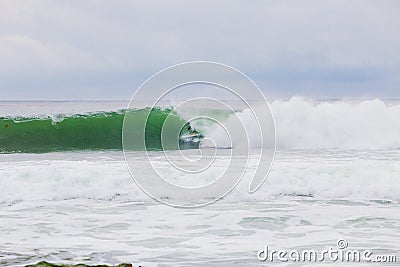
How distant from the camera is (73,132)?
19562 millimetres

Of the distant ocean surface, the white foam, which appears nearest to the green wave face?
the distant ocean surface

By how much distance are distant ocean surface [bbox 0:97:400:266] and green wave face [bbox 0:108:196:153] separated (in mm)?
222

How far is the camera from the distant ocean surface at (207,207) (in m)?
6.45

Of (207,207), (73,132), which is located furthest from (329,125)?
(207,207)

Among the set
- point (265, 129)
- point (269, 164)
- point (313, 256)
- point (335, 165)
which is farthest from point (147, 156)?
point (313, 256)

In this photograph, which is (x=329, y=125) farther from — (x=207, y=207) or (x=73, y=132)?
(x=207, y=207)

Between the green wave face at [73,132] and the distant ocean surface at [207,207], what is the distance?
0.22 metres

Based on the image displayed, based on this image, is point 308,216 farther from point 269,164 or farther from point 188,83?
point 269,164

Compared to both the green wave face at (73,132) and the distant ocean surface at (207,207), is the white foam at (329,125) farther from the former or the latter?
the green wave face at (73,132)

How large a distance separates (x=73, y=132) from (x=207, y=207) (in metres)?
11.3

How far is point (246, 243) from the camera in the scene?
21.9ft

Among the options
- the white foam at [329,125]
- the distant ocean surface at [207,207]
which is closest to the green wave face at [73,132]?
the distant ocean surface at [207,207]

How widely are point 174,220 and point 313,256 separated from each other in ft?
8.03

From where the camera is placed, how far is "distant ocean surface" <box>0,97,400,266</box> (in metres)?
6.45
